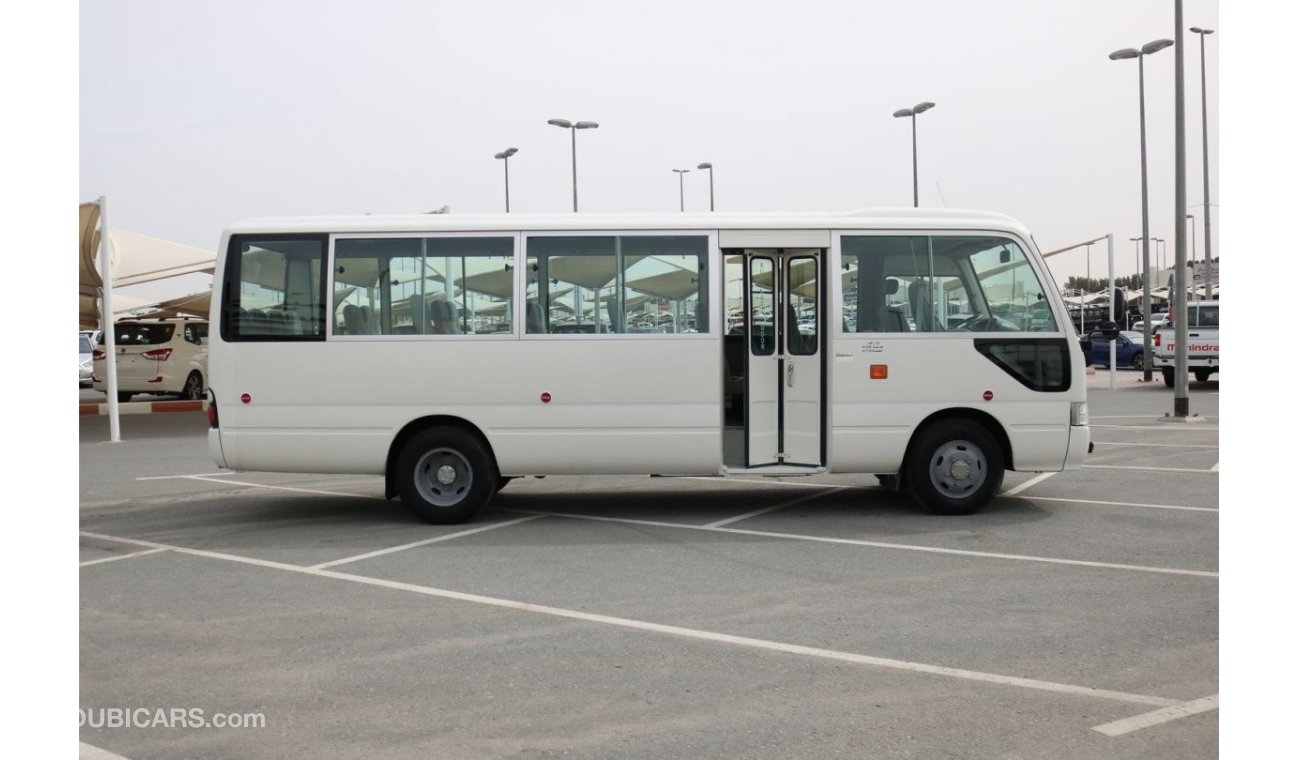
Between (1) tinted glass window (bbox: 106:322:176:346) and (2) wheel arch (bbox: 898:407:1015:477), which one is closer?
(2) wheel arch (bbox: 898:407:1015:477)

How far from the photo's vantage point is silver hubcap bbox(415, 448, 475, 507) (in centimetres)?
1030

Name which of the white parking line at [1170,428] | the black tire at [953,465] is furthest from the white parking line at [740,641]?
the white parking line at [1170,428]

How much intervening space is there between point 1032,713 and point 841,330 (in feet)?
18.1

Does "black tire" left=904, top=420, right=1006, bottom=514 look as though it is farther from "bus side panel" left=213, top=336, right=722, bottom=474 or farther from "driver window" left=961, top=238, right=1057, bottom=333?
"bus side panel" left=213, top=336, right=722, bottom=474

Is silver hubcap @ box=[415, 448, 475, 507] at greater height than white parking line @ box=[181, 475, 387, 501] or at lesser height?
greater

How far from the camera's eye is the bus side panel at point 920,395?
10.4 metres

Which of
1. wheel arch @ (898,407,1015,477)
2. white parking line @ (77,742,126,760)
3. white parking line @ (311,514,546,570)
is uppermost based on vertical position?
wheel arch @ (898,407,1015,477)

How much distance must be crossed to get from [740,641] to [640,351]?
4.21 metres

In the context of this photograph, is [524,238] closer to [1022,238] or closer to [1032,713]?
[1022,238]

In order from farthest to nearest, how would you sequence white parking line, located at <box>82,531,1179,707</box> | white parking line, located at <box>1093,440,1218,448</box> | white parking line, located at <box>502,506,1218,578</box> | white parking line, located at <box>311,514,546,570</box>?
white parking line, located at <box>1093,440,1218,448</box>
white parking line, located at <box>311,514,546,570</box>
white parking line, located at <box>502,506,1218,578</box>
white parking line, located at <box>82,531,1179,707</box>

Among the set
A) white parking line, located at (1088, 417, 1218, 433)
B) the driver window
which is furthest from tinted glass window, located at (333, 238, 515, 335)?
white parking line, located at (1088, 417, 1218, 433)

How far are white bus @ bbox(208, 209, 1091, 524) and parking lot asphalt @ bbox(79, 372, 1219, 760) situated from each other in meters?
0.56

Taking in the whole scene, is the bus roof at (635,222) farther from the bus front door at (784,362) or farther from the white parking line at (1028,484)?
the white parking line at (1028,484)

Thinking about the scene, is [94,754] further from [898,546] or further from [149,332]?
[149,332]
